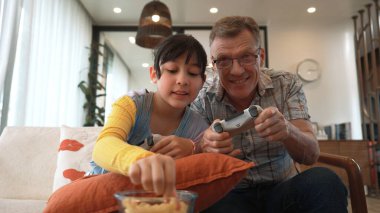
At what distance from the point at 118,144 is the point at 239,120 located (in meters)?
0.31

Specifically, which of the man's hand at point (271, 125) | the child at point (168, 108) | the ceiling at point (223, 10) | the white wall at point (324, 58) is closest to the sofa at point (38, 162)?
the child at point (168, 108)

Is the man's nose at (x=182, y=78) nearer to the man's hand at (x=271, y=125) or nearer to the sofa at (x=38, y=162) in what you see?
the man's hand at (x=271, y=125)

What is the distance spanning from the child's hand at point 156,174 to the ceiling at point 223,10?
393 centimetres

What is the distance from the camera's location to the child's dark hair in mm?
983

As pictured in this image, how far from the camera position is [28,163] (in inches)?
68.6

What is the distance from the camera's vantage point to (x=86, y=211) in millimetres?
642

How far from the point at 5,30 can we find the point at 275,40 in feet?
12.1

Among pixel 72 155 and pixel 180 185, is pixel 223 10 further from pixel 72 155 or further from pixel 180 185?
pixel 180 185

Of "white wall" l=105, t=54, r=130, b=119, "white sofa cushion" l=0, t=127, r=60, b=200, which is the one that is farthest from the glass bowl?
"white wall" l=105, t=54, r=130, b=119

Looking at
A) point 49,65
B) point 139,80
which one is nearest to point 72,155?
point 49,65

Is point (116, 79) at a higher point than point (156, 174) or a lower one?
higher

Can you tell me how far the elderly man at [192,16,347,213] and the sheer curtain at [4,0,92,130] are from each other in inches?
88.6

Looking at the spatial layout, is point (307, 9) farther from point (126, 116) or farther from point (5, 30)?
point (126, 116)

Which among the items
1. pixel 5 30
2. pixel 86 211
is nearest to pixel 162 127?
pixel 86 211
